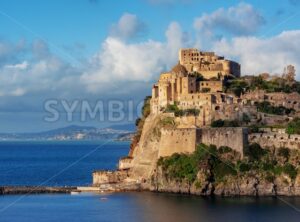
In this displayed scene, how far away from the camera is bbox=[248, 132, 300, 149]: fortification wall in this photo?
68562 mm

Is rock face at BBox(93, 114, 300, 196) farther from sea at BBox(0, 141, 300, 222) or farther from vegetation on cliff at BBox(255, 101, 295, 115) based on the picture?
vegetation on cliff at BBox(255, 101, 295, 115)

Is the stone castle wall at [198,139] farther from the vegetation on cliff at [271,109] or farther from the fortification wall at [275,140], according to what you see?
the vegetation on cliff at [271,109]

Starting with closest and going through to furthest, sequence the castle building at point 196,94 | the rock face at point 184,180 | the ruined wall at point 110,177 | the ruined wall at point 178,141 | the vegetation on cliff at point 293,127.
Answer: the rock face at point 184,180, the vegetation on cliff at point 293,127, the ruined wall at point 178,141, the castle building at point 196,94, the ruined wall at point 110,177

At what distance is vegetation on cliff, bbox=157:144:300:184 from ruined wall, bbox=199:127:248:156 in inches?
18.7

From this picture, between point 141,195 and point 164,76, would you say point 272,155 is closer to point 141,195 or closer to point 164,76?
point 141,195

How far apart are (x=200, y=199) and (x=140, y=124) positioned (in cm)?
2479

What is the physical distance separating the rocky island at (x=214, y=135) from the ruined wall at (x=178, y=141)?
96 millimetres

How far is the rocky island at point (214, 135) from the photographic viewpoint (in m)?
67.9

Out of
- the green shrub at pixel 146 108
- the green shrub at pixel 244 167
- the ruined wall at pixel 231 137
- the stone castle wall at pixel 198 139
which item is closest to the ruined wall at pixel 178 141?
the stone castle wall at pixel 198 139

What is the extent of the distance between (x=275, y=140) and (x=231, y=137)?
4.12 metres

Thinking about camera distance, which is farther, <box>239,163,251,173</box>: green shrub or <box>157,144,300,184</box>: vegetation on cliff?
A: <box>239,163,251,173</box>: green shrub

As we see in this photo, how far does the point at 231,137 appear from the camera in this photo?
69.9m

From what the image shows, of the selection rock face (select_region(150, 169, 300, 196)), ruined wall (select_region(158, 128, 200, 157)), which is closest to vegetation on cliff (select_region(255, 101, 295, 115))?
ruined wall (select_region(158, 128, 200, 157))

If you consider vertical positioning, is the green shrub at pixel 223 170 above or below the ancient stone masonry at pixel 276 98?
below
